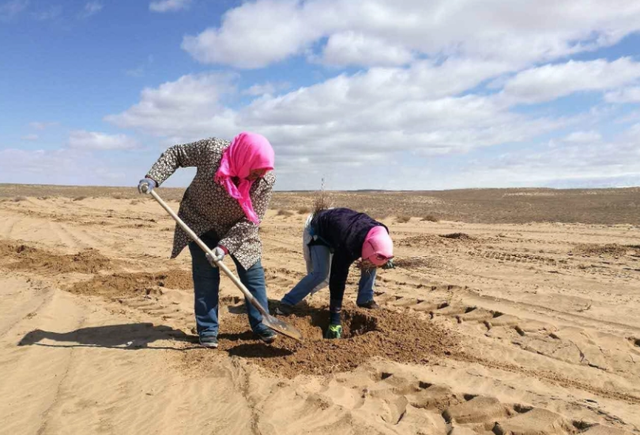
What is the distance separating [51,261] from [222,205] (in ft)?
17.2

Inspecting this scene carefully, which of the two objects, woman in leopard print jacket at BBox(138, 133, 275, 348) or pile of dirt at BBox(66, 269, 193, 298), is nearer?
woman in leopard print jacket at BBox(138, 133, 275, 348)

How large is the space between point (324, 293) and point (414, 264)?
8.70 ft

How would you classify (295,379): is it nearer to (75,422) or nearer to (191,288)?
(75,422)

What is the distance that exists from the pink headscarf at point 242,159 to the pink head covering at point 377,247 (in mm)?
1014

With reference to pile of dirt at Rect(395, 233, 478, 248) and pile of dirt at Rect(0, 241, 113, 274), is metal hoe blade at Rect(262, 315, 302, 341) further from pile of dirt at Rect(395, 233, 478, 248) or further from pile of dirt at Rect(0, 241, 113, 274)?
pile of dirt at Rect(395, 233, 478, 248)

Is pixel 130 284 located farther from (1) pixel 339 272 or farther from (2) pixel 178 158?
(1) pixel 339 272

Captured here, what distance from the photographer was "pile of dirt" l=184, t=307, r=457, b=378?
3881 millimetres

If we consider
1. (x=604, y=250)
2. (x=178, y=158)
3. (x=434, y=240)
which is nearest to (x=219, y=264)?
(x=178, y=158)

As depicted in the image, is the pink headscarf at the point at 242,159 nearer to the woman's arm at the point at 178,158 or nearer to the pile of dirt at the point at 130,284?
the woman's arm at the point at 178,158

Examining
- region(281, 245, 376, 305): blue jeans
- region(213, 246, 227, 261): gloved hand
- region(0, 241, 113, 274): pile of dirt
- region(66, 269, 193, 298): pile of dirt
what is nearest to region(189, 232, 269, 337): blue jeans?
region(213, 246, 227, 261): gloved hand

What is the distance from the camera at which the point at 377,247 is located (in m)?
4.04

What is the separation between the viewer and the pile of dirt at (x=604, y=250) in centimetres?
966

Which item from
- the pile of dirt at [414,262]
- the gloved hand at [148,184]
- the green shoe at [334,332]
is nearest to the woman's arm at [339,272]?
the green shoe at [334,332]

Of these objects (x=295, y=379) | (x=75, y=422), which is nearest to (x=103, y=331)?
(x=75, y=422)
